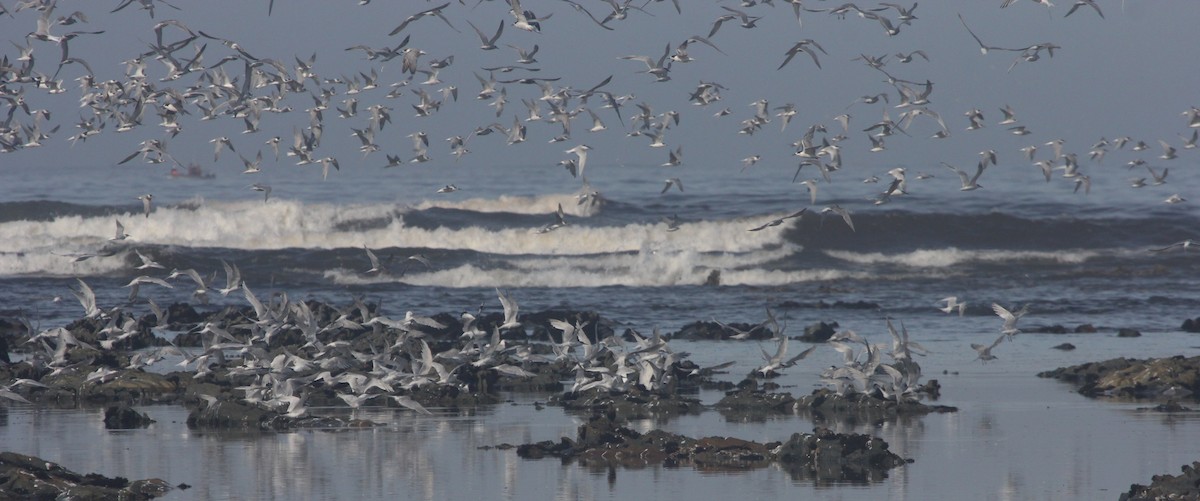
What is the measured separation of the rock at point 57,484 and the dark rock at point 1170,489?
24.7 feet

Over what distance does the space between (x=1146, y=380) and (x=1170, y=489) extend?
7.25m

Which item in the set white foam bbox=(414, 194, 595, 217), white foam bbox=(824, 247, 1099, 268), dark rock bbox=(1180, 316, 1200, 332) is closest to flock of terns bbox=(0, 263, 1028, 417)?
dark rock bbox=(1180, 316, 1200, 332)

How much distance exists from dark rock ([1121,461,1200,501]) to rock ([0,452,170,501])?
24.7ft

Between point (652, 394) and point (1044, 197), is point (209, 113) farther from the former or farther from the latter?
point (1044, 197)

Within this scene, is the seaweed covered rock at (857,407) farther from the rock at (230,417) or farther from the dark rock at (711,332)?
the dark rock at (711,332)

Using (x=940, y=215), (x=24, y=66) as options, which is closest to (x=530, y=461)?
(x=24, y=66)

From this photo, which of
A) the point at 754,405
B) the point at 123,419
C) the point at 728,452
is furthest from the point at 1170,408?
the point at 123,419

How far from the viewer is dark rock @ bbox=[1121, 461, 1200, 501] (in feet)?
37.2

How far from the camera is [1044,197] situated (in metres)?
60.6

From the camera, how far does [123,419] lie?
1603 centimetres

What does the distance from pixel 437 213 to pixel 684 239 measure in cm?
989

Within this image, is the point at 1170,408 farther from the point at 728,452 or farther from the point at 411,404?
the point at 411,404

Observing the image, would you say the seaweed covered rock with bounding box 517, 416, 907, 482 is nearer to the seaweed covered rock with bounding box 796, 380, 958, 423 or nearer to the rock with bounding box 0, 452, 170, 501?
the seaweed covered rock with bounding box 796, 380, 958, 423

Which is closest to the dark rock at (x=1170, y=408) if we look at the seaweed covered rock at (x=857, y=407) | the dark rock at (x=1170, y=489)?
the seaweed covered rock at (x=857, y=407)
